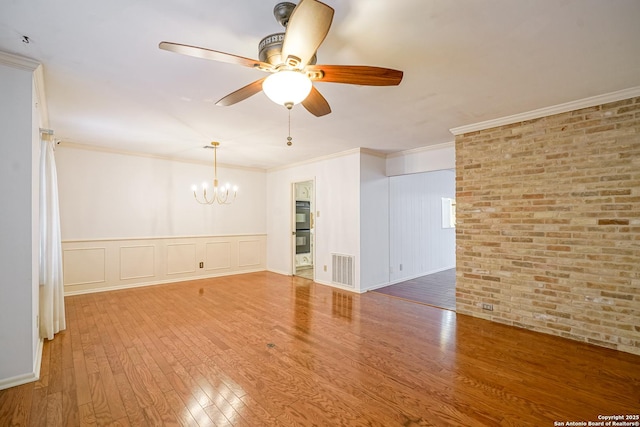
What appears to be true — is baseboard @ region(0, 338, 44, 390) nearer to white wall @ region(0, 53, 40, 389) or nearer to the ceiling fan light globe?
white wall @ region(0, 53, 40, 389)

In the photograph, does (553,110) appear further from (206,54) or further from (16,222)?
(16,222)

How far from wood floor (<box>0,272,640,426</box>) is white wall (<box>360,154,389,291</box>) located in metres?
1.28

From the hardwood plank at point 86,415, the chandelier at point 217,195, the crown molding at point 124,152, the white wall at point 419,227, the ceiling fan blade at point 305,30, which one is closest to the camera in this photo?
the ceiling fan blade at point 305,30

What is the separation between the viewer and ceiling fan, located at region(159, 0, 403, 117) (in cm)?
136

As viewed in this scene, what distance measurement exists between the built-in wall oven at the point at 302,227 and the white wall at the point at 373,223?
8.34 ft

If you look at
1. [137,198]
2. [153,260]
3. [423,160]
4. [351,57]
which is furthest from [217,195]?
[351,57]

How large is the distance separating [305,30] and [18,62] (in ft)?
7.89

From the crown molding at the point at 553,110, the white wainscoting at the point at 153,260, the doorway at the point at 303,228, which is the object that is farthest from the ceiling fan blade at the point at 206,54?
the doorway at the point at 303,228

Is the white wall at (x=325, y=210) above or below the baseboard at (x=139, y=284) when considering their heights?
above

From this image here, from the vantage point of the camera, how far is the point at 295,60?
5.18 ft

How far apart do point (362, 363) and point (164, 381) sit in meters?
1.64

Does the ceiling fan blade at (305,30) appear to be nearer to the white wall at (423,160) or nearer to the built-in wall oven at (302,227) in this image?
the white wall at (423,160)

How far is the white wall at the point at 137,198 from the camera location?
15.8 feet

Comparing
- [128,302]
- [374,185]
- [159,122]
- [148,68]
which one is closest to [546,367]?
[374,185]
